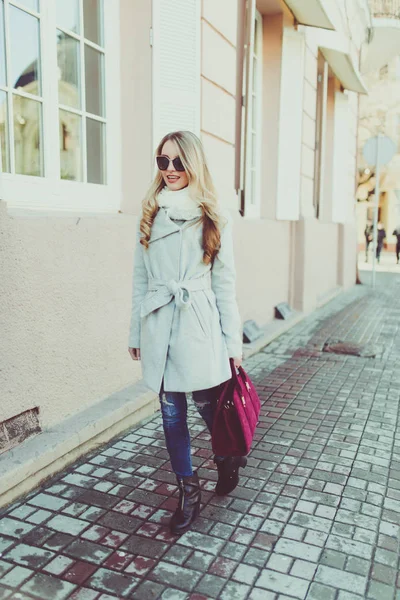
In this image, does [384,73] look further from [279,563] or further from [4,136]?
[279,563]

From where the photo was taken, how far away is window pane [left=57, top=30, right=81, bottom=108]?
4051 mm

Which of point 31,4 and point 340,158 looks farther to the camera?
point 340,158

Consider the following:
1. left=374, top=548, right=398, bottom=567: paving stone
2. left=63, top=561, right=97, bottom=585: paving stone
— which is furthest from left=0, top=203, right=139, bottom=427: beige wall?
left=374, top=548, right=398, bottom=567: paving stone

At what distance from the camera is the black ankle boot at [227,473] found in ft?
Result: 10.5

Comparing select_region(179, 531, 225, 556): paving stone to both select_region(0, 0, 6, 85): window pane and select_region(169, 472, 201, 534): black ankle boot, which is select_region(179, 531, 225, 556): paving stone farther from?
select_region(0, 0, 6, 85): window pane

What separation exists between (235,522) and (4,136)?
258 centimetres

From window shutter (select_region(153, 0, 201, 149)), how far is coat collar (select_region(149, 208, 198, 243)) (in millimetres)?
2161

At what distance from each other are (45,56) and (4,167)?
2.69 feet

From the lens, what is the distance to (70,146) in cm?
423

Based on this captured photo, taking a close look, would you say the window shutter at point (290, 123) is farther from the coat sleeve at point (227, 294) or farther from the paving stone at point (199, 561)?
the paving stone at point (199, 561)

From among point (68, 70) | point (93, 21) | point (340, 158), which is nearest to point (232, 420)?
point (68, 70)

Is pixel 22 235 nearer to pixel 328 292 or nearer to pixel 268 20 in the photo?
pixel 268 20

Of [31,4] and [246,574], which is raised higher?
[31,4]

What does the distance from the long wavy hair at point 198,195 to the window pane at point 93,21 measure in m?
2.03
